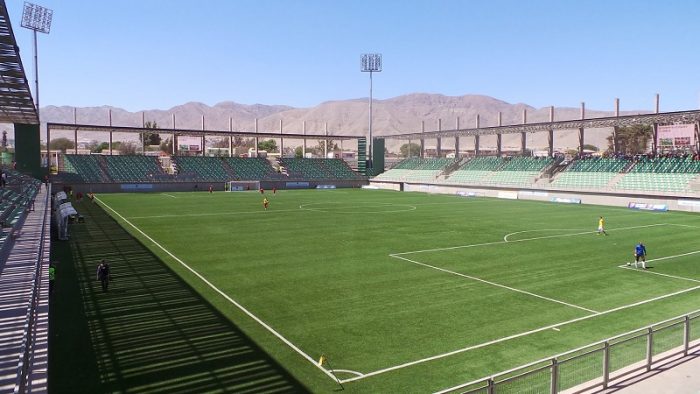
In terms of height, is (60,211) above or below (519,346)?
above

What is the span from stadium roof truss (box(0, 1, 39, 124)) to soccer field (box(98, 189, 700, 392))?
9871 millimetres

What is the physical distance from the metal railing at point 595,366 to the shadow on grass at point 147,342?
4579mm

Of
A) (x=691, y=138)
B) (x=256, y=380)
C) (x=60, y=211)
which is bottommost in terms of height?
(x=256, y=380)

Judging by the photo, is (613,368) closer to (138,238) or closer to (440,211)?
(138,238)

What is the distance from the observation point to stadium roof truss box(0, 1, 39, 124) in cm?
1392

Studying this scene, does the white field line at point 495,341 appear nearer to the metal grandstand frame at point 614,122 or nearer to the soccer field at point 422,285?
the soccer field at point 422,285

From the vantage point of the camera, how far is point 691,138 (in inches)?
2265

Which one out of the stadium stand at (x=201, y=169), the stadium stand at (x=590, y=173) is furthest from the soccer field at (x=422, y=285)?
the stadium stand at (x=201, y=169)

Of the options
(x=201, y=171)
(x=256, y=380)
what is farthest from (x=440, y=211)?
(x=201, y=171)

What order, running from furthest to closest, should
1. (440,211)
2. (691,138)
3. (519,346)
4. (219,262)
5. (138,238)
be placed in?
1. (691,138)
2. (440,211)
3. (138,238)
4. (219,262)
5. (519,346)

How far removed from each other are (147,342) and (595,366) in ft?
36.2

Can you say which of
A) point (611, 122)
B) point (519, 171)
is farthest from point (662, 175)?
point (519, 171)

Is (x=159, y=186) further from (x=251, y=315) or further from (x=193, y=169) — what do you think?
(x=251, y=315)

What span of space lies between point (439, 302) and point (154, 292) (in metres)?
10.3
